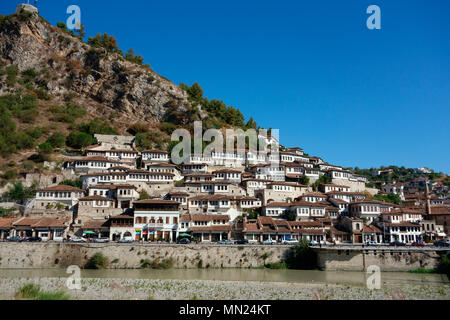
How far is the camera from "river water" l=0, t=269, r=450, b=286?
3133 centimetres

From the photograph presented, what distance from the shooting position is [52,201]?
4838 cm

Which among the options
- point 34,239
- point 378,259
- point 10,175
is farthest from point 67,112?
point 378,259

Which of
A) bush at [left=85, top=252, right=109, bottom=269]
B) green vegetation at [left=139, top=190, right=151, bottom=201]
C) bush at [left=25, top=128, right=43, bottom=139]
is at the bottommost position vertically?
bush at [left=85, top=252, right=109, bottom=269]

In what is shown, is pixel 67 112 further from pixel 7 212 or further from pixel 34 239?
pixel 34 239

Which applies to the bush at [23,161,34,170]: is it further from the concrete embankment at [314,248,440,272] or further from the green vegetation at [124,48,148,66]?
the green vegetation at [124,48,148,66]

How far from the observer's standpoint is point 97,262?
35.1 meters

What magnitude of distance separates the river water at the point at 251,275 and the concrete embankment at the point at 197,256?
40.1 inches

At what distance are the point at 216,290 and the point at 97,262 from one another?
50.4ft

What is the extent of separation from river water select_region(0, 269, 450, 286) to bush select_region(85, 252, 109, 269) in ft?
3.09

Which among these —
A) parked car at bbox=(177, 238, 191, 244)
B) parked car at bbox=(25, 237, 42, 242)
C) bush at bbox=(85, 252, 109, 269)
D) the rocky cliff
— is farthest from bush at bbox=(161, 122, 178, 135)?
bush at bbox=(85, 252, 109, 269)

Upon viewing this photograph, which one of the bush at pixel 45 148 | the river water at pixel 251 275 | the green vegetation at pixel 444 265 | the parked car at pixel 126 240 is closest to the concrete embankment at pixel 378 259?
the green vegetation at pixel 444 265

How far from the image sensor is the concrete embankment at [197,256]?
35.5 meters

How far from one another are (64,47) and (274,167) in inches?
3104
